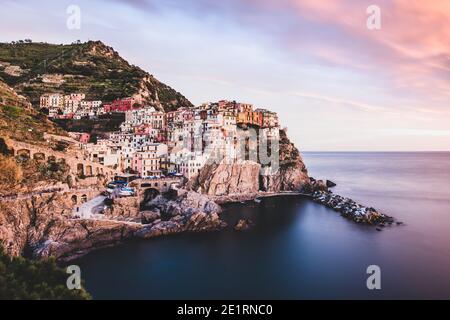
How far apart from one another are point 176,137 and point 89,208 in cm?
2638

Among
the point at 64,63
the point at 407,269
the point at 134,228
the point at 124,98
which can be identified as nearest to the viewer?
the point at 407,269

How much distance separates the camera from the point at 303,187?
217ft

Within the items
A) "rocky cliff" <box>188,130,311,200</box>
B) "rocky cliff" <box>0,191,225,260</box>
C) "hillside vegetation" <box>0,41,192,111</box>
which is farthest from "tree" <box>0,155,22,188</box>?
"hillside vegetation" <box>0,41,192,111</box>

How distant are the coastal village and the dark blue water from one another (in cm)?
1440

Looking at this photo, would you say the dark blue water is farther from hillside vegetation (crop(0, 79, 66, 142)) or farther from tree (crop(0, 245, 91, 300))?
hillside vegetation (crop(0, 79, 66, 142))

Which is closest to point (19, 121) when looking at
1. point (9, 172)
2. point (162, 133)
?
point (9, 172)

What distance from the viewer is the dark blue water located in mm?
26516

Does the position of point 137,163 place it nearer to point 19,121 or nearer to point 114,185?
point 114,185

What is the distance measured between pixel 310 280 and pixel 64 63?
281ft

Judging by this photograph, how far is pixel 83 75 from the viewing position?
8975 cm
